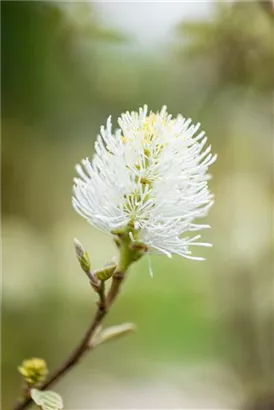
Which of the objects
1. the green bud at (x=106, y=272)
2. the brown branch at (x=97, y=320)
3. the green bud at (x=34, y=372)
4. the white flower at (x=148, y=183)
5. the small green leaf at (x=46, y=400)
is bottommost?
the small green leaf at (x=46, y=400)

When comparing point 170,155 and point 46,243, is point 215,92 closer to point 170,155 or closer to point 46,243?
point 46,243

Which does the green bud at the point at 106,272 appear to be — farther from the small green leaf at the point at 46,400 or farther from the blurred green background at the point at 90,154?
the blurred green background at the point at 90,154

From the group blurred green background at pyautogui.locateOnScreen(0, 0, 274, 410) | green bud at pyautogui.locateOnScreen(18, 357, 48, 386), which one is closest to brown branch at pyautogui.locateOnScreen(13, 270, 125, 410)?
green bud at pyautogui.locateOnScreen(18, 357, 48, 386)

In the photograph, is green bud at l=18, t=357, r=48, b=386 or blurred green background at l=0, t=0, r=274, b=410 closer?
green bud at l=18, t=357, r=48, b=386

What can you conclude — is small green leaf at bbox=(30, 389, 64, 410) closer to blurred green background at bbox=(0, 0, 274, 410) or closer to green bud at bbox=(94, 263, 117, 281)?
green bud at bbox=(94, 263, 117, 281)

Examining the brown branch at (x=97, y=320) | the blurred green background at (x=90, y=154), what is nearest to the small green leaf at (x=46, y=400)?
the brown branch at (x=97, y=320)

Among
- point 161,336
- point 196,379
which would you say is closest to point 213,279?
point 196,379
